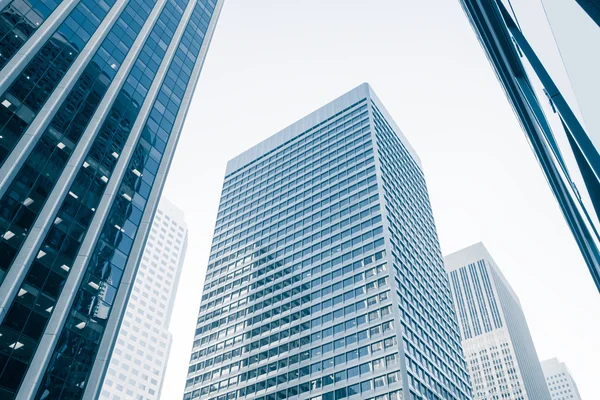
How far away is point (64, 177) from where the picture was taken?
147 feet

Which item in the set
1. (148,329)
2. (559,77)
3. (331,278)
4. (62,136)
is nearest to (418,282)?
(331,278)

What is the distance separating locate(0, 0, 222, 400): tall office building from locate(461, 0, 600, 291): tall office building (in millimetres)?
37883

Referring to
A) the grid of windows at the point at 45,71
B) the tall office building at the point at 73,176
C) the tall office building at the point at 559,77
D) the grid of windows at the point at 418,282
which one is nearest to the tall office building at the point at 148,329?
the grid of windows at the point at 418,282

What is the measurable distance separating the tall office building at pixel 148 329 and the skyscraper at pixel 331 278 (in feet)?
167

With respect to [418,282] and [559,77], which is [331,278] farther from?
[559,77]

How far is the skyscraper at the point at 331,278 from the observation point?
83.1m

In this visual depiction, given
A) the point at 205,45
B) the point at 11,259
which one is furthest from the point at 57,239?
the point at 205,45

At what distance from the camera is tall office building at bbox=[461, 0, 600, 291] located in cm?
418

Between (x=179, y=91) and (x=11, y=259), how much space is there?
37.5 metres

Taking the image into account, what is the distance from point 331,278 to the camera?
9719cm

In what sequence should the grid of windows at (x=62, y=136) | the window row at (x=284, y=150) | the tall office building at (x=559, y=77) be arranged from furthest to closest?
the window row at (x=284, y=150) < the grid of windows at (x=62, y=136) < the tall office building at (x=559, y=77)

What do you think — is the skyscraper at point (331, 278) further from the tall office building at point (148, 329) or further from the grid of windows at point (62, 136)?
the grid of windows at point (62, 136)

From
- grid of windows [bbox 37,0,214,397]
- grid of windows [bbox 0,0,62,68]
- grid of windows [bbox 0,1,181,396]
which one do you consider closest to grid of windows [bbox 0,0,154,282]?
grid of windows [bbox 0,1,181,396]

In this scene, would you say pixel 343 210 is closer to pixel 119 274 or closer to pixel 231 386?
pixel 231 386
